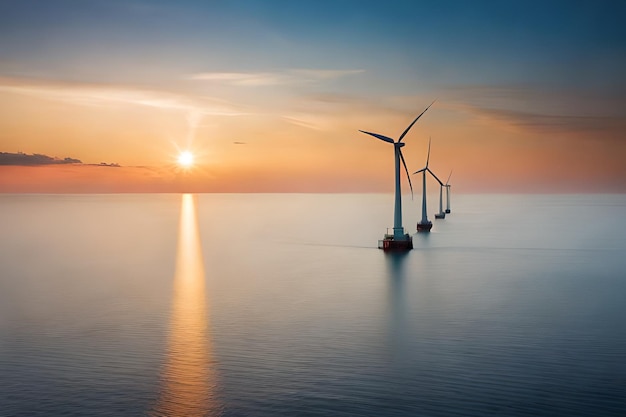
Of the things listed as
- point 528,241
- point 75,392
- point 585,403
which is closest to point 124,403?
point 75,392

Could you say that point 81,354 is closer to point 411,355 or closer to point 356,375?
point 356,375

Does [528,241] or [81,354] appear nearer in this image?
[81,354]

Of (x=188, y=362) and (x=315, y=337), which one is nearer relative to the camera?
(x=188, y=362)
